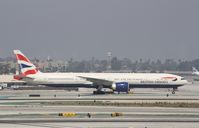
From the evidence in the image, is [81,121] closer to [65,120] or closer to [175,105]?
[65,120]

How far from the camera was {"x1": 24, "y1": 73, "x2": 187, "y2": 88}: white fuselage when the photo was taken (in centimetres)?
11125

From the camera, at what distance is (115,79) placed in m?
112

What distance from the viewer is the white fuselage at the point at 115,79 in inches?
4380

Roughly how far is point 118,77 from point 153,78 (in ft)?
24.9

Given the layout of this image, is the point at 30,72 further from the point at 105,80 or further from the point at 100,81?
the point at 105,80

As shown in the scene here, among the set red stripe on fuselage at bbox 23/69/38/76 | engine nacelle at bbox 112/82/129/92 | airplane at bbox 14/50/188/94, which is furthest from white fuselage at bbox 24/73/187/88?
engine nacelle at bbox 112/82/129/92

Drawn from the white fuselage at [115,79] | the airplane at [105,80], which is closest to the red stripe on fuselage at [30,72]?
the airplane at [105,80]

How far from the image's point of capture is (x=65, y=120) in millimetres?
52531

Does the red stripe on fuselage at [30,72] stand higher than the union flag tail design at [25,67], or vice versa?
the union flag tail design at [25,67]

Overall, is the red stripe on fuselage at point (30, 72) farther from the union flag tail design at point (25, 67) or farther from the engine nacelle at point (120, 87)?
the engine nacelle at point (120, 87)

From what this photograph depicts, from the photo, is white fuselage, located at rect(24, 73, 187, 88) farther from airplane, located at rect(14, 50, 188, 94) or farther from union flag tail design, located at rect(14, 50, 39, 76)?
union flag tail design, located at rect(14, 50, 39, 76)

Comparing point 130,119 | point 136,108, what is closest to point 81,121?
point 130,119

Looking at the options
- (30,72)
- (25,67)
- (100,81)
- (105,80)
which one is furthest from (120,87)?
(25,67)

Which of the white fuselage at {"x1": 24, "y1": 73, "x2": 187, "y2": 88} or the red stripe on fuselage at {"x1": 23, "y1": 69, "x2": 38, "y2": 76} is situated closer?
the white fuselage at {"x1": 24, "y1": 73, "x2": 187, "y2": 88}
